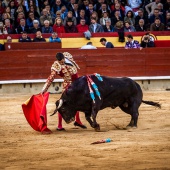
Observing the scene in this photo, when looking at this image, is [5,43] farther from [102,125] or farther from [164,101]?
[102,125]

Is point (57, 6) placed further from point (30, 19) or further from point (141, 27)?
point (141, 27)

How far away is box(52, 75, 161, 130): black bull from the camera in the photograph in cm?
1102

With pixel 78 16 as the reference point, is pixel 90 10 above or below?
above

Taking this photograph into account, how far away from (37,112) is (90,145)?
1.85 meters

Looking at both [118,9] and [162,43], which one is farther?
[118,9]

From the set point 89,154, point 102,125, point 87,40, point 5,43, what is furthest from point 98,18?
point 89,154

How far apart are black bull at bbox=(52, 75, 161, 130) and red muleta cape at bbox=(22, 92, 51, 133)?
28 centimetres

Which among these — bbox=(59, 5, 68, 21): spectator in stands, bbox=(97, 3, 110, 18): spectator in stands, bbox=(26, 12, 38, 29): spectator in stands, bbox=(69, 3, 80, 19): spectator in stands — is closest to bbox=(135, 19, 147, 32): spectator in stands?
bbox=(97, 3, 110, 18): spectator in stands

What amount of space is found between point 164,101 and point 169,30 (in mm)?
3912

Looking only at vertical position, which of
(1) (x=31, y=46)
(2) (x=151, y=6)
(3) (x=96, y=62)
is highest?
(2) (x=151, y=6)

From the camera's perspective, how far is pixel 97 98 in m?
11.0

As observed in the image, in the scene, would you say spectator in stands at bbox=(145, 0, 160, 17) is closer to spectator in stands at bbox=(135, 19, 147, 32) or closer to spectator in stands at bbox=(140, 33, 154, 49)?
spectator in stands at bbox=(135, 19, 147, 32)

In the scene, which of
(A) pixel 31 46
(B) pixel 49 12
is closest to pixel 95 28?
(B) pixel 49 12

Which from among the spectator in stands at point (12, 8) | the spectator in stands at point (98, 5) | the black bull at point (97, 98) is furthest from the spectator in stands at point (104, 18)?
the black bull at point (97, 98)
